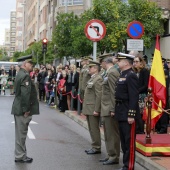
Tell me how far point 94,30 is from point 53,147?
17.6ft

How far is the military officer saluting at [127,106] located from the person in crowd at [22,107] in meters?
1.84

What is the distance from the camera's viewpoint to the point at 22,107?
916cm

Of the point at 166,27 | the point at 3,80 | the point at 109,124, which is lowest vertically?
the point at 109,124

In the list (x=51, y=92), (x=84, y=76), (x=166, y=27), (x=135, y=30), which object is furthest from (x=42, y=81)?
(x=84, y=76)

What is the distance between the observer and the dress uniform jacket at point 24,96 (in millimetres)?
9133

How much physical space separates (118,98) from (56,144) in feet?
12.2

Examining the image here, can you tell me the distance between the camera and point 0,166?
8750 millimetres

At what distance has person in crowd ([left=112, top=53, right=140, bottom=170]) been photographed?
8.01m

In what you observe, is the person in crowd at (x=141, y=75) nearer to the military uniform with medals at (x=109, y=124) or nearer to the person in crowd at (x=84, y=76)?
the person in crowd at (x=84, y=76)

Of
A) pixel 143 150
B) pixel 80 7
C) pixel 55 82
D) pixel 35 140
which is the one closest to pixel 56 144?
pixel 35 140

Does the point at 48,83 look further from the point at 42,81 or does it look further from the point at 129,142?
the point at 129,142

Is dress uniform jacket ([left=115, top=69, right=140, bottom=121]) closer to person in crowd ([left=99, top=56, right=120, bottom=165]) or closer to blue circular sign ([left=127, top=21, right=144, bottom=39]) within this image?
person in crowd ([left=99, top=56, right=120, bottom=165])

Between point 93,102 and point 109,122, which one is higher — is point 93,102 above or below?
above

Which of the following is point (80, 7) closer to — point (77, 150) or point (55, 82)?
point (55, 82)
